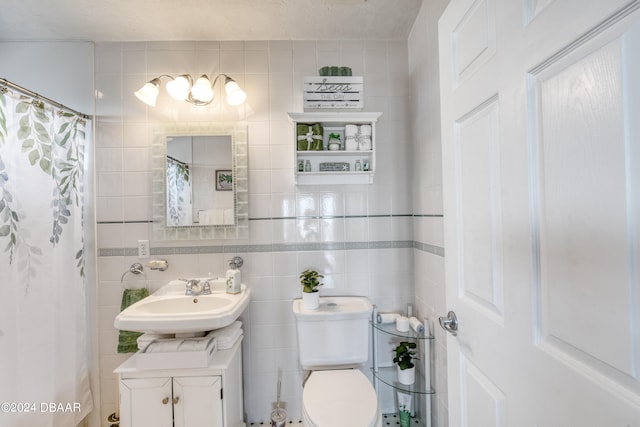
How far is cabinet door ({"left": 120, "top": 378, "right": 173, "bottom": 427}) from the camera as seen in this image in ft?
4.21

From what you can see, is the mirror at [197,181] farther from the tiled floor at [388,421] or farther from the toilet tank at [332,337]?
the tiled floor at [388,421]

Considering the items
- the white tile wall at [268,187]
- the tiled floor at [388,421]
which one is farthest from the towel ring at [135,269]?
the tiled floor at [388,421]

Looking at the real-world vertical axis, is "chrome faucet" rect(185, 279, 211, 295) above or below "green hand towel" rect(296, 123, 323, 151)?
below

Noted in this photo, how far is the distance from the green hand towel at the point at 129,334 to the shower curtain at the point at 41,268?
22 cm

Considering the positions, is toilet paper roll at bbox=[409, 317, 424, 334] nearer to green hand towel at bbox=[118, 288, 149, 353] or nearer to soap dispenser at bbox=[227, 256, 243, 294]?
soap dispenser at bbox=[227, 256, 243, 294]

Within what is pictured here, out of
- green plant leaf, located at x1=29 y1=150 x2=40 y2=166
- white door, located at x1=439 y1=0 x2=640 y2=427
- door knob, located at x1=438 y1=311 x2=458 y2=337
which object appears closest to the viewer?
white door, located at x1=439 y1=0 x2=640 y2=427

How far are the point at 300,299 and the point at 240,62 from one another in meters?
1.52

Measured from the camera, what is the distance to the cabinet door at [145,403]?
4.21ft

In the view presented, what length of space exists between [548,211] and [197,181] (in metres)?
1.65

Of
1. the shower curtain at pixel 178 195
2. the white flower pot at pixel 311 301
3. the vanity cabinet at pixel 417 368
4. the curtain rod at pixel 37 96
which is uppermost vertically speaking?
the curtain rod at pixel 37 96

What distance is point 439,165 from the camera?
1359 mm

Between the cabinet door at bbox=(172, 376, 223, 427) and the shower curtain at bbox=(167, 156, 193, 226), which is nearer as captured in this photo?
the cabinet door at bbox=(172, 376, 223, 427)

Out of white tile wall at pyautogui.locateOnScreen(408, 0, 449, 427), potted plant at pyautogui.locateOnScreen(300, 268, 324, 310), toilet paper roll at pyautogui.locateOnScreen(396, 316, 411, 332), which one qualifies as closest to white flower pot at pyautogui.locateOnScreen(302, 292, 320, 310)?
potted plant at pyautogui.locateOnScreen(300, 268, 324, 310)

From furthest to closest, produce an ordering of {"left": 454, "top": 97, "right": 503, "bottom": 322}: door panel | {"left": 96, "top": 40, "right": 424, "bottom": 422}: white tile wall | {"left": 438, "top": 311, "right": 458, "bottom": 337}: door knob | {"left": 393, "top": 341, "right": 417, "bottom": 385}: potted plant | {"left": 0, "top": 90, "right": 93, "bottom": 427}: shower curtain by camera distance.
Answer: {"left": 96, "top": 40, "right": 424, "bottom": 422}: white tile wall, {"left": 393, "top": 341, "right": 417, "bottom": 385}: potted plant, {"left": 0, "top": 90, "right": 93, "bottom": 427}: shower curtain, {"left": 438, "top": 311, "right": 458, "bottom": 337}: door knob, {"left": 454, "top": 97, "right": 503, "bottom": 322}: door panel
